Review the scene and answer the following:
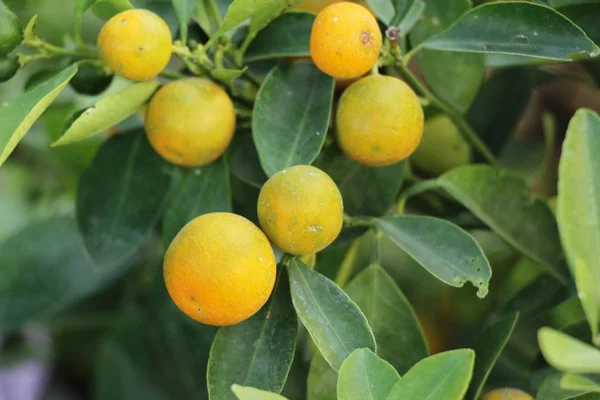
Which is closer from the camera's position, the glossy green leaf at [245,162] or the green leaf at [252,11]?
the green leaf at [252,11]

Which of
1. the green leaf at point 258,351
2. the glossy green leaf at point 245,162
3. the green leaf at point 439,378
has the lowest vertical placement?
the green leaf at point 258,351

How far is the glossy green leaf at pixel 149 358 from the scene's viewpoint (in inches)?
41.0

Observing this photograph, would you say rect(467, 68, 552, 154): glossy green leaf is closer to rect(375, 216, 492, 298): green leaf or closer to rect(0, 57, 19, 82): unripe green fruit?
rect(375, 216, 492, 298): green leaf

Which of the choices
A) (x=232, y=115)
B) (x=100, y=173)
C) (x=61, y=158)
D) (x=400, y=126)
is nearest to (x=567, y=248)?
(x=400, y=126)

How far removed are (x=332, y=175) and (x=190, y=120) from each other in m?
0.13

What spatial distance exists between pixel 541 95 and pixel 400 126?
822mm

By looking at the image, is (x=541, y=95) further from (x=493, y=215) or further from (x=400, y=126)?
(x=400, y=126)

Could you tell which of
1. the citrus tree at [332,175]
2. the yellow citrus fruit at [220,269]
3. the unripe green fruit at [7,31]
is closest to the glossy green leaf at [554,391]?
the citrus tree at [332,175]

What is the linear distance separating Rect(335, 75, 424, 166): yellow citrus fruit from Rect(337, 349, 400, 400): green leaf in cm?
16

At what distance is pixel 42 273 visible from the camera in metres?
0.98

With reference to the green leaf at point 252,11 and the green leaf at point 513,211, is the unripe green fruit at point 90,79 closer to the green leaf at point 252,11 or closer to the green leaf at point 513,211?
the green leaf at point 252,11

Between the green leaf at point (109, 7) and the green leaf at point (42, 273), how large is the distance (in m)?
0.41

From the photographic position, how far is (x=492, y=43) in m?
0.55

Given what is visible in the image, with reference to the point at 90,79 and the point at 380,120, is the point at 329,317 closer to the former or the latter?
the point at 380,120
